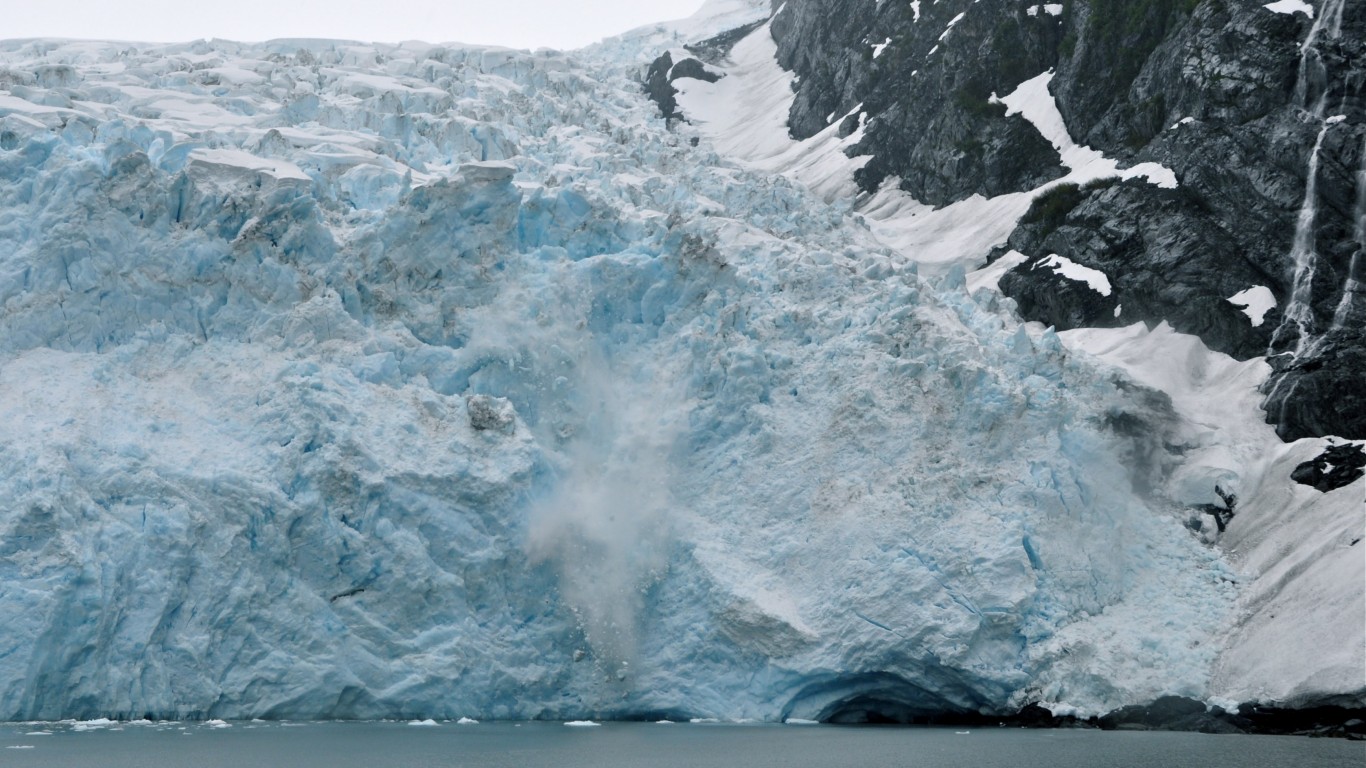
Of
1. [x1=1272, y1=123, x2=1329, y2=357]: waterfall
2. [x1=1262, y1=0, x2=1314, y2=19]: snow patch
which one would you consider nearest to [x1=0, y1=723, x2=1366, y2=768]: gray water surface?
[x1=1272, y1=123, x2=1329, y2=357]: waterfall

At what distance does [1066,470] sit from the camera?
20.3 metres

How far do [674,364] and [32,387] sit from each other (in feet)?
31.4

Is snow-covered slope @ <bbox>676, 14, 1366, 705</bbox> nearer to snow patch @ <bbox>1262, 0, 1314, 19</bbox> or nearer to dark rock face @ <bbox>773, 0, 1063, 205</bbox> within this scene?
dark rock face @ <bbox>773, 0, 1063, 205</bbox>

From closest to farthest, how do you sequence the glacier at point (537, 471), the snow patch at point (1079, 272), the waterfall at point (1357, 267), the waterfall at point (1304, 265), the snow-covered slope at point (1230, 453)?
the glacier at point (537, 471)
the snow-covered slope at point (1230, 453)
the waterfall at point (1357, 267)
the waterfall at point (1304, 265)
the snow patch at point (1079, 272)

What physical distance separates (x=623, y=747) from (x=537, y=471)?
5518 mm

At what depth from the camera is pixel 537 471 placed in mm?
19812

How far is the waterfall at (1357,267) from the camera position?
82.3 ft

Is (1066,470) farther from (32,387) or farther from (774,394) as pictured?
(32,387)

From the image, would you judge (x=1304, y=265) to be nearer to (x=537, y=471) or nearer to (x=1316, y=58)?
(x=1316, y=58)

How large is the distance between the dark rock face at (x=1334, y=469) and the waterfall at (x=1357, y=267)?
4079 mm

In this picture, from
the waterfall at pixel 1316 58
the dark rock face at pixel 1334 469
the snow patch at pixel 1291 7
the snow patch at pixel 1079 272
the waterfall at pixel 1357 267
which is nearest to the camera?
the dark rock face at pixel 1334 469

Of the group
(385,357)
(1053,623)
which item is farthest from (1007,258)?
(385,357)

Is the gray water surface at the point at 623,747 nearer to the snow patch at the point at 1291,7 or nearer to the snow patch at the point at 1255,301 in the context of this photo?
the snow patch at the point at 1255,301

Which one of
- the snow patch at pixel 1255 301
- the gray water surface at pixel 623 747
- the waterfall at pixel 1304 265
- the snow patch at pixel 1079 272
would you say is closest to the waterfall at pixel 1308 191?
the waterfall at pixel 1304 265
